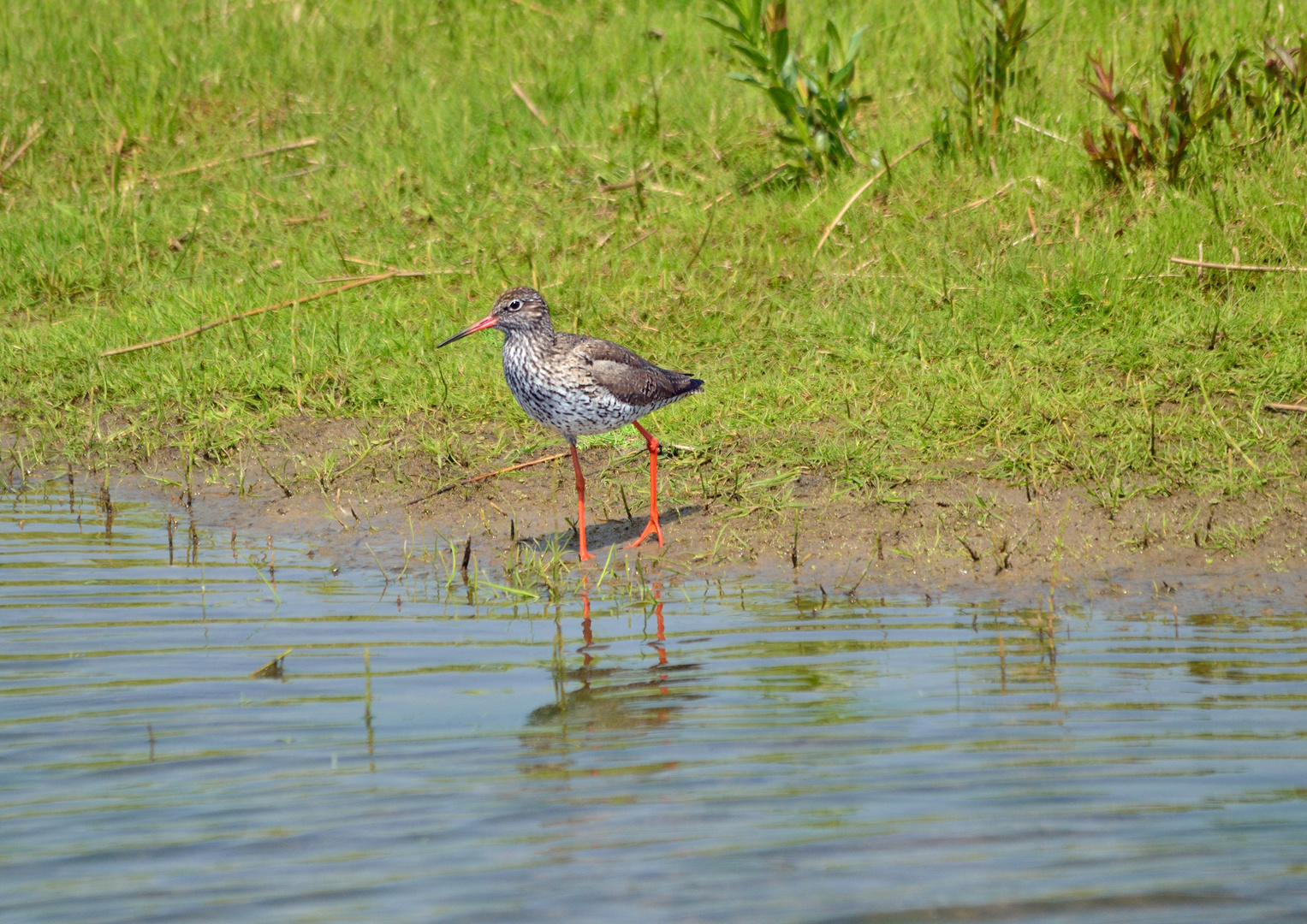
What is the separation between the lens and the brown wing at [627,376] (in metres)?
6.57

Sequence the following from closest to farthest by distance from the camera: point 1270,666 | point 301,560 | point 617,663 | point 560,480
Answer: point 1270,666, point 617,663, point 301,560, point 560,480

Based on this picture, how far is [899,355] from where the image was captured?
762cm

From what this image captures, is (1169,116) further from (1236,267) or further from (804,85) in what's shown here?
(804,85)

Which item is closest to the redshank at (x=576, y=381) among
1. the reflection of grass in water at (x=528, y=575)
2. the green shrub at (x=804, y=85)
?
the reflection of grass in water at (x=528, y=575)

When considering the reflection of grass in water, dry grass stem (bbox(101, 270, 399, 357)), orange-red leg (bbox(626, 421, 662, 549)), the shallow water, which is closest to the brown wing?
orange-red leg (bbox(626, 421, 662, 549))

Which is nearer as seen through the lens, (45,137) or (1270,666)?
(1270,666)

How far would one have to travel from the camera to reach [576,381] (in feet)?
21.3

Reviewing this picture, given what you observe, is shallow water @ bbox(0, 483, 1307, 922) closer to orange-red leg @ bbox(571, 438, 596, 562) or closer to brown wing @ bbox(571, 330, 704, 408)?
orange-red leg @ bbox(571, 438, 596, 562)

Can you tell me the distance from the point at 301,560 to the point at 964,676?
10.4 ft

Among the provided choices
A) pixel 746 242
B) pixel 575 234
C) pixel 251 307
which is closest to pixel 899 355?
pixel 746 242

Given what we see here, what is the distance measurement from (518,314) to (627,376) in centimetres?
67

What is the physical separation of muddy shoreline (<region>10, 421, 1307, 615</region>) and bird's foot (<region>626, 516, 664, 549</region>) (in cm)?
6

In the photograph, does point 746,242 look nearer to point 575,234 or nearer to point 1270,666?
point 575,234

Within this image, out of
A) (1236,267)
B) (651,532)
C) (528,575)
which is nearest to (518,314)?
(651,532)
